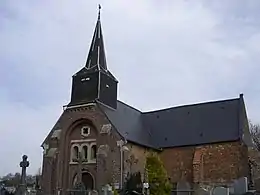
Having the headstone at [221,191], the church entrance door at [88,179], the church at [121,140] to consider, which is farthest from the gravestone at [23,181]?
the church entrance door at [88,179]

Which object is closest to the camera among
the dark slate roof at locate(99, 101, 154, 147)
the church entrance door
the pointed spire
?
the church entrance door

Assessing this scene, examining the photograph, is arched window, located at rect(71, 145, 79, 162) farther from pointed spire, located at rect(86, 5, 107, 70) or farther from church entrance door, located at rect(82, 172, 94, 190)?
pointed spire, located at rect(86, 5, 107, 70)

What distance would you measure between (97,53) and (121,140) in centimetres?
1013

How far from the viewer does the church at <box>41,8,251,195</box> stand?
36.6 m

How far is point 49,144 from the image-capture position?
4022 centimetres

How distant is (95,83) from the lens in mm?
39250

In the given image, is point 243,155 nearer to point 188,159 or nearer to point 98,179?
point 188,159

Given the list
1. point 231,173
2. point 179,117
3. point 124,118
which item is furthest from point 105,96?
point 231,173

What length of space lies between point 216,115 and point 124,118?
9.00m

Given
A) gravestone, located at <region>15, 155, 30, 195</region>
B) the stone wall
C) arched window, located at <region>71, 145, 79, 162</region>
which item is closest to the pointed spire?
arched window, located at <region>71, 145, 79, 162</region>

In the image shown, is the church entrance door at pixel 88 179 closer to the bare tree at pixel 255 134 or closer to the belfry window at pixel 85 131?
the belfry window at pixel 85 131

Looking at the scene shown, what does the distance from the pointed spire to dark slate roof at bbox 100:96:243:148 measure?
454 centimetres

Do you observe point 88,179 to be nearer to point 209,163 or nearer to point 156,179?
point 156,179

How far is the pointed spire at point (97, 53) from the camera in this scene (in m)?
41.0
